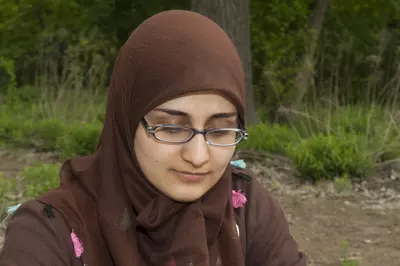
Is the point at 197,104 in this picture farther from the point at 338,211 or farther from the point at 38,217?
the point at 338,211

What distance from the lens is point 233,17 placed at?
24.9ft

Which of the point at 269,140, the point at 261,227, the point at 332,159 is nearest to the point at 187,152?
the point at 261,227

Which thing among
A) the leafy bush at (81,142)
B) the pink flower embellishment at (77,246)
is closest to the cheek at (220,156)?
the pink flower embellishment at (77,246)

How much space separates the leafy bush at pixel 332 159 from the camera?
5.95 m

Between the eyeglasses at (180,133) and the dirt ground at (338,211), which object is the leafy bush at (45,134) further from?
the eyeglasses at (180,133)

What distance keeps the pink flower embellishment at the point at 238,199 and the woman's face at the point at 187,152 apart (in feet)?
0.86

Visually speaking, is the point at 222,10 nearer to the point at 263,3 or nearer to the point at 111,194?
the point at 263,3

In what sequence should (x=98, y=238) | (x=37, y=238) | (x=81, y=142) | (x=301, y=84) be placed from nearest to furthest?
1. (x=37, y=238)
2. (x=98, y=238)
3. (x=81, y=142)
4. (x=301, y=84)

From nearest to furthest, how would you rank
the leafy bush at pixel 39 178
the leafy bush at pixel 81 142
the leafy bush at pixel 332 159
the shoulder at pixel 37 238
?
the shoulder at pixel 37 238 → the leafy bush at pixel 39 178 → the leafy bush at pixel 332 159 → the leafy bush at pixel 81 142

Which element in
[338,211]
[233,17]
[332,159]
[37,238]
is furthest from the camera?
[233,17]

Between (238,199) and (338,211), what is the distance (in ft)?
11.4

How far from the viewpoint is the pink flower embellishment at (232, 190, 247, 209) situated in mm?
2088

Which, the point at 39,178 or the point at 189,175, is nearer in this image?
the point at 189,175

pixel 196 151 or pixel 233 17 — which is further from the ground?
pixel 196 151
